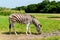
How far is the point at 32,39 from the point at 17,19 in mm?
3297

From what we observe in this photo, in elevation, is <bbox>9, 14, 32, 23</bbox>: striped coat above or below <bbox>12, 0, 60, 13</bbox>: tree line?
above

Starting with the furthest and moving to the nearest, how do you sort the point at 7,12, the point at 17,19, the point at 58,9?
the point at 58,9 → the point at 7,12 → the point at 17,19

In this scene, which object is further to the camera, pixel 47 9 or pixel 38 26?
pixel 47 9

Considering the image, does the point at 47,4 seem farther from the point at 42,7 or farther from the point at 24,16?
the point at 24,16

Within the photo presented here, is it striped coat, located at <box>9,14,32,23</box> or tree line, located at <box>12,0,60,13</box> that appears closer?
striped coat, located at <box>9,14,32,23</box>

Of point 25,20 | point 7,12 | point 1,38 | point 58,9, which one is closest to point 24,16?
point 25,20

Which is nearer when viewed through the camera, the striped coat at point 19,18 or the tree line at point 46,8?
the striped coat at point 19,18

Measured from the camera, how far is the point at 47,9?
8481 cm

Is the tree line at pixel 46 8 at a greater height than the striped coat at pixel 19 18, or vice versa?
the striped coat at pixel 19 18

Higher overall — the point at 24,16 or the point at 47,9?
the point at 24,16

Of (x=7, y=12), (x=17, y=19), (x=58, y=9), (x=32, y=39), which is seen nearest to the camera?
(x=32, y=39)

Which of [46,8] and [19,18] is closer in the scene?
[19,18]

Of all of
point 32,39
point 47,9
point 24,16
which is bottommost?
point 47,9

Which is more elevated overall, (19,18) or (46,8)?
(19,18)
